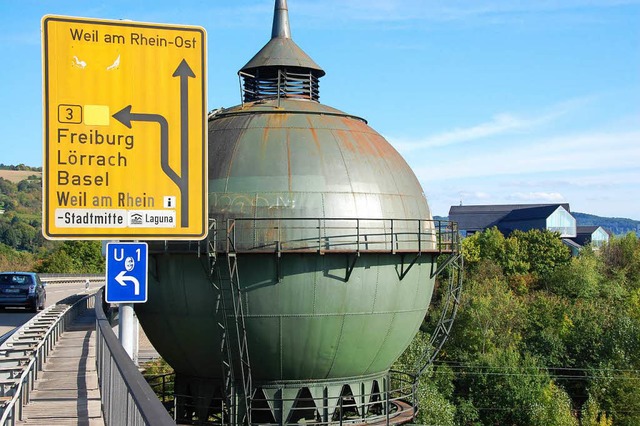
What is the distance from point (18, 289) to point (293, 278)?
13.8m

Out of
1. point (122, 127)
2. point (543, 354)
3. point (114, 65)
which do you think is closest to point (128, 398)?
point (122, 127)

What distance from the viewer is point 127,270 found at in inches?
341

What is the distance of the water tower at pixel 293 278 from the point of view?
16.2 meters

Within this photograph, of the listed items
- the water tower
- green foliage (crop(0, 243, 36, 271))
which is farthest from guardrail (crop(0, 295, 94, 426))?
green foliage (crop(0, 243, 36, 271))

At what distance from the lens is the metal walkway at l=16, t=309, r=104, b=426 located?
961 cm

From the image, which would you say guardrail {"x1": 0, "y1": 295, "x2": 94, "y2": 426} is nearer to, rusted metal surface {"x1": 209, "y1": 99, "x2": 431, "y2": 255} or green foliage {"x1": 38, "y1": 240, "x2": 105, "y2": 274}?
rusted metal surface {"x1": 209, "y1": 99, "x2": 431, "y2": 255}

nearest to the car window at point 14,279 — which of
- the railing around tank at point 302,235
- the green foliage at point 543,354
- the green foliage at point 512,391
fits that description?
the railing around tank at point 302,235

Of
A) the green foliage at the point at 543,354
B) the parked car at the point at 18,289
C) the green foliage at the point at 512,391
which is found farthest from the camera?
the green foliage at the point at 543,354

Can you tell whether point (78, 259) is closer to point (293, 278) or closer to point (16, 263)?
point (16, 263)

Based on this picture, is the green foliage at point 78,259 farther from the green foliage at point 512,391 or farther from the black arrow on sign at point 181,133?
the black arrow on sign at point 181,133

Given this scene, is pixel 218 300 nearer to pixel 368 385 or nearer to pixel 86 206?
pixel 368 385

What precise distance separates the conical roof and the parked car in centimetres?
1153

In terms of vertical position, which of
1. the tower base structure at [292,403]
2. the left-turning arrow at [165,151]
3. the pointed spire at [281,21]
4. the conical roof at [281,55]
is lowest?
the tower base structure at [292,403]

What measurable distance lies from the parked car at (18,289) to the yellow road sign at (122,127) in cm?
2109
